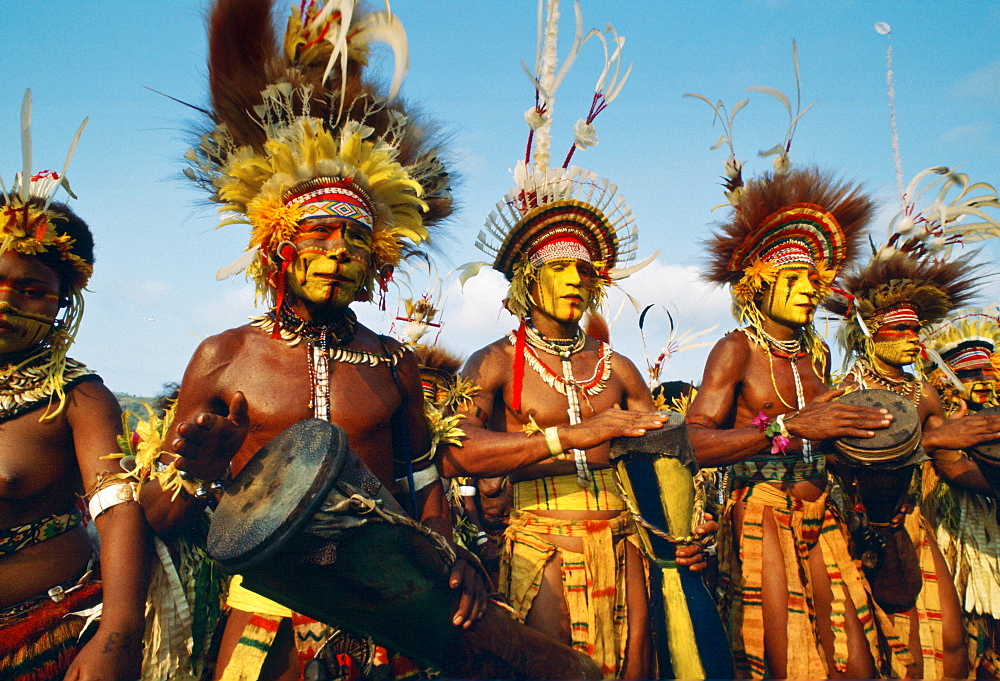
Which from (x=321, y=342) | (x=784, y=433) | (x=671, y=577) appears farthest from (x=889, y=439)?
(x=321, y=342)

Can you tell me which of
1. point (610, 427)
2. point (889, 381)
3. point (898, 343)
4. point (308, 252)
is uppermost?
point (898, 343)

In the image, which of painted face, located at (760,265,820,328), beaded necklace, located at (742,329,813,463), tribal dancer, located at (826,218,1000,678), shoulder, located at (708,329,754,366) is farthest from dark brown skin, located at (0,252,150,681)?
tribal dancer, located at (826,218,1000,678)

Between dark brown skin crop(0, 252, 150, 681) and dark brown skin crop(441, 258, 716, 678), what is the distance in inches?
52.5

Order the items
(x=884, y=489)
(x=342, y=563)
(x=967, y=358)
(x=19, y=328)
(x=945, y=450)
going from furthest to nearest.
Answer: (x=967, y=358), (x=945, y=450), (x=884, y=489), (x=19, y=328), (x=342, y=563)

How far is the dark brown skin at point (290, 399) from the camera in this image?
2.82m

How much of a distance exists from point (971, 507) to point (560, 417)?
4.57m

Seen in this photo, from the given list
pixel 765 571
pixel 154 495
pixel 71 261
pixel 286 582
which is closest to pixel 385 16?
pixel 71 261

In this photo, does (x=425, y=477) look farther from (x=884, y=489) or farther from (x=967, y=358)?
(x=967, y=358)

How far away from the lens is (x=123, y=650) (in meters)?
2.73

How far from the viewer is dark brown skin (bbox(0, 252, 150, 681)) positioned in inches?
111

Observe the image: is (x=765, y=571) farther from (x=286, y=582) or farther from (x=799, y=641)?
(x=286, y=582)

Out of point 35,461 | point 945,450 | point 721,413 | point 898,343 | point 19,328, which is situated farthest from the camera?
point 898,343

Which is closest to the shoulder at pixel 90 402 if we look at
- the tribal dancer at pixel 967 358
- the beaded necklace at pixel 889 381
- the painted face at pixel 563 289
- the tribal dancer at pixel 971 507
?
the painted face at pixel 563 289

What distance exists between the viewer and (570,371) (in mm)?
4301
